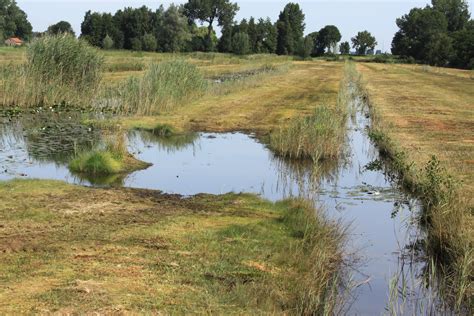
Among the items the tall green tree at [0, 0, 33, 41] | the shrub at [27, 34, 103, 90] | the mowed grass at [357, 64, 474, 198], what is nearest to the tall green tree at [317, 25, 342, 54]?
the tall green tree at [0, 0, 33, 41]

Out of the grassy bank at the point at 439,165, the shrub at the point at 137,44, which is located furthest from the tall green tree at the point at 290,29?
the grassy bank at the point at 439,165

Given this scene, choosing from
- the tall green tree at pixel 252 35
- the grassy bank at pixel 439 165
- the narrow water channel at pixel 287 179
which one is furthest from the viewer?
the tall green tree at pixel 252 35

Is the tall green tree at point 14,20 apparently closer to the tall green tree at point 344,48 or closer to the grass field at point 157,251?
the tall green tree at point 344,48

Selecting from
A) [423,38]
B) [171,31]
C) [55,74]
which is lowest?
[55,74]

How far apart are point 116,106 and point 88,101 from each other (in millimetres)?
1547

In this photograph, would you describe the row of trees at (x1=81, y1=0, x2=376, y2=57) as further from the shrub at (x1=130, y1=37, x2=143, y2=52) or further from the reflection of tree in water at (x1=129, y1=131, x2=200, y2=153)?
the reflection of tree in water at (x1=129, y1=131, x2=200, y2=153)

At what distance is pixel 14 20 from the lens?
328ft

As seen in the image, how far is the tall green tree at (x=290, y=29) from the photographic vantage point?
10869 centimetres

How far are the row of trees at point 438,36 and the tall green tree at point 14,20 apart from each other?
64.4 m

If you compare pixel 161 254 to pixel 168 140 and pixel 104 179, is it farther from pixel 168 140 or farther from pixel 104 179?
pixel 168 140

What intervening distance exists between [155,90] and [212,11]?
95749 millimetres

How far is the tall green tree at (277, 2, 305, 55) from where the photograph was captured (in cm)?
10869

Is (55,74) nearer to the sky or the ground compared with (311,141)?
nearer to the sky

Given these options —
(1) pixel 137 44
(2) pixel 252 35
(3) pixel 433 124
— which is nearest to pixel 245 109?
(3) pixel 433 124
